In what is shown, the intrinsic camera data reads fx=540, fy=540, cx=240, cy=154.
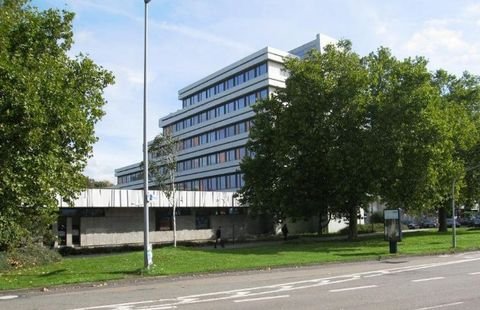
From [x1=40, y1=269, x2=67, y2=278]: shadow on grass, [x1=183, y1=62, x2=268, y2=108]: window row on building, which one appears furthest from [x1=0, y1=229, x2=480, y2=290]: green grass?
[x1=183, y1=62, x2=268, y2=108]: window row on building

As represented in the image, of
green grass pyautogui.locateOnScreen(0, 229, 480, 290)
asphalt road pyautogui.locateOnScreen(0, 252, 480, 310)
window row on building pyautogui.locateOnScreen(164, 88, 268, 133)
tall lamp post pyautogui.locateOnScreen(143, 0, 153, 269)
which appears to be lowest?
green grass pyautogui.locateOnScreen(0, 229, 480, 290)

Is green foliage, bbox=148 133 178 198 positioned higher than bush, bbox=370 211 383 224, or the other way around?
green foliage, bbox=148 133 178 198

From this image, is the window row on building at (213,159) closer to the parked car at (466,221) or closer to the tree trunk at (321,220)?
the tree trunk at (321,220)

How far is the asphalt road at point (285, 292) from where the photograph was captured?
39.5 feet

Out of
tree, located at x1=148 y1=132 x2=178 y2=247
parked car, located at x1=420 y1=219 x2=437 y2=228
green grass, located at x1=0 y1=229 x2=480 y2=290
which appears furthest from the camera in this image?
parked car, located at x1=420 y1=219 x2=437 y2=228

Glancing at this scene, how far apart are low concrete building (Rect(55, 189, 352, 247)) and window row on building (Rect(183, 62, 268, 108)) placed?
26.4 meters

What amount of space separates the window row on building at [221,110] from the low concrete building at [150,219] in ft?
66.3

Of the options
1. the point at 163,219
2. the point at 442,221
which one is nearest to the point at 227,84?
the point at 163,219

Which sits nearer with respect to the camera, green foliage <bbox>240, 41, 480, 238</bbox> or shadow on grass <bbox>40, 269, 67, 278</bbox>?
shadow on grass <bbox>40, 269, 67, 278</bbox>

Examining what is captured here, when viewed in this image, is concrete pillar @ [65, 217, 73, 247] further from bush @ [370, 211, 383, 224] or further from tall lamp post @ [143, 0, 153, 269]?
bush @ [370, 211, 383, 224]

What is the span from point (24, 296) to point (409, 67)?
32.5m

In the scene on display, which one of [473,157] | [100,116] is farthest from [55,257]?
[473,157]

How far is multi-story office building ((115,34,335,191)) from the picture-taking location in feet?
256

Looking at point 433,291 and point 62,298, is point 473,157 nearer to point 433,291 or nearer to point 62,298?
point 433,291
